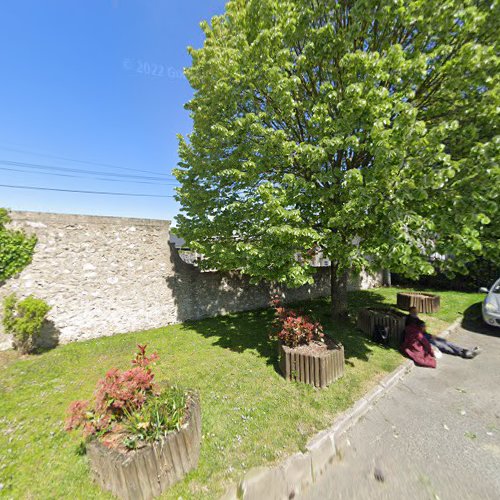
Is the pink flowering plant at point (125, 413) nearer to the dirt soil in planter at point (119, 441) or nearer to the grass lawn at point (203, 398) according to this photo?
the dirt soil in planter at point (119, 441)

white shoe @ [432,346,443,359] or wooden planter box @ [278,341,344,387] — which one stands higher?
wooden planter box @ [278,341,344,387]

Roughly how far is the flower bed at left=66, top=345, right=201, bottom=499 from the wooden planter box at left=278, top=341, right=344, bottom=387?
8.38 feet

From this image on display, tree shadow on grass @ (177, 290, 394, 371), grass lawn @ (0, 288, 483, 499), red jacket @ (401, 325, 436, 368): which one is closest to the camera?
grass lawn @ (0, 288, 483, 499)

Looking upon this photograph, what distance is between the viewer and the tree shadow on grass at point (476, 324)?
26.5 feet

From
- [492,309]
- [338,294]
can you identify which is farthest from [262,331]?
[492,309]

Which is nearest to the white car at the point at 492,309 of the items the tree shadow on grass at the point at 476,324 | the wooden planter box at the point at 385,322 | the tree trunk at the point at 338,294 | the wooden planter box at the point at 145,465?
the tree shadow on grass at the point at 476,324

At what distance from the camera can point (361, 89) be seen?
176 inches

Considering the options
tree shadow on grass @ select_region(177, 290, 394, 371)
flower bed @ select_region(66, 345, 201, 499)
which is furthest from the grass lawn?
flower bed @ select_region(66, 345, 201, 499)

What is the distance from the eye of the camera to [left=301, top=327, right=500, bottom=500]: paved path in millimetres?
2955

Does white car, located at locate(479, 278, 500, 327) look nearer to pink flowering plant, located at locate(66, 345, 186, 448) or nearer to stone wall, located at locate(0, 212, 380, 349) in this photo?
stone wall, located at locate(0, 212, 380, 349)

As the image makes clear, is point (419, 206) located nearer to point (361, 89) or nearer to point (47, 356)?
point (361, 89)

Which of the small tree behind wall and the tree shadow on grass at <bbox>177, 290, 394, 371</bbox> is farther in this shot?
the tree shadow on grass at <bbox>177, 290, 394, 371</bbox>

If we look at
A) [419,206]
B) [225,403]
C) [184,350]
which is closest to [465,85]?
[419,206]

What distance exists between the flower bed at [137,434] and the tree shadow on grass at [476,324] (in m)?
10.1
